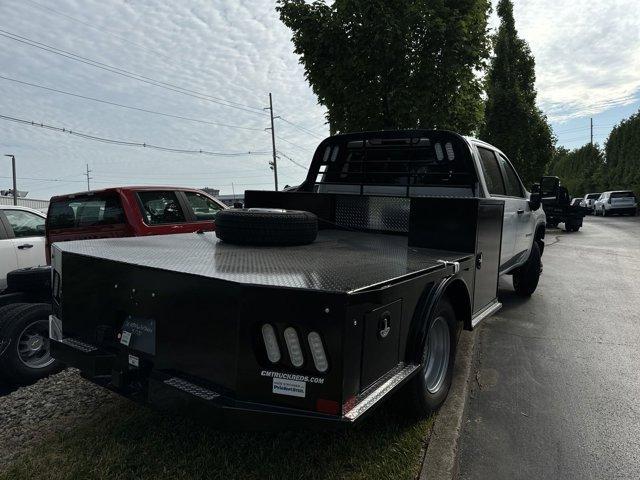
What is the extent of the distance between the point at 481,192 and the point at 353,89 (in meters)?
3.97

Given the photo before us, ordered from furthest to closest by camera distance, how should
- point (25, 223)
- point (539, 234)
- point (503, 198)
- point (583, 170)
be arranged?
point (583, 170)
point (539, 234)
point (25, 223)
point (503, 198)

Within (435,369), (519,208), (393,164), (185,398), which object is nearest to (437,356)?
(435,369)

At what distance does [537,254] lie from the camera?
6.66m

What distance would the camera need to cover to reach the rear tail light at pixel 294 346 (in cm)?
199

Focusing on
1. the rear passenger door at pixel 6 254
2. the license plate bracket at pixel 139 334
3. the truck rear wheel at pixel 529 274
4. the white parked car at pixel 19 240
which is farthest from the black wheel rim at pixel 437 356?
the rear passenger door at pixel 6 254

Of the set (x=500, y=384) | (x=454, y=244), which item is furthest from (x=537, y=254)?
(x=454, y=244)

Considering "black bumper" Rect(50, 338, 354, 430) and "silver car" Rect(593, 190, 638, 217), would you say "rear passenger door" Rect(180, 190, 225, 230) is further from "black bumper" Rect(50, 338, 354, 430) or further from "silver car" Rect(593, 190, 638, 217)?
"silver car" Rect(593, 190, 638, 217)

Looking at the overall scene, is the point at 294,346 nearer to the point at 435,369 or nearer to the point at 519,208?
the point at 435,369

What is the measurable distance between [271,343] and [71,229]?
5259 millimetres

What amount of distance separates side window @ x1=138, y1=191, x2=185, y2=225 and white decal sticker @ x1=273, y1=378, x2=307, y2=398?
4.55 metres

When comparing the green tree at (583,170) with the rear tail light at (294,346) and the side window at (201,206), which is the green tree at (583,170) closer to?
the side window at (201,206)

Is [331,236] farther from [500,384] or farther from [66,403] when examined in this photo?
[66,403]

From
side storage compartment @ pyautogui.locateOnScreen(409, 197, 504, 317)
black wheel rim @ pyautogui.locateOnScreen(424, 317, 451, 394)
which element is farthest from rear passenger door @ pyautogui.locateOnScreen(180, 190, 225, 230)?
black wheel rim @ pyautogui.locateOnScreen(424, 317, 451, 394)

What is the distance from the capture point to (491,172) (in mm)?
5094
